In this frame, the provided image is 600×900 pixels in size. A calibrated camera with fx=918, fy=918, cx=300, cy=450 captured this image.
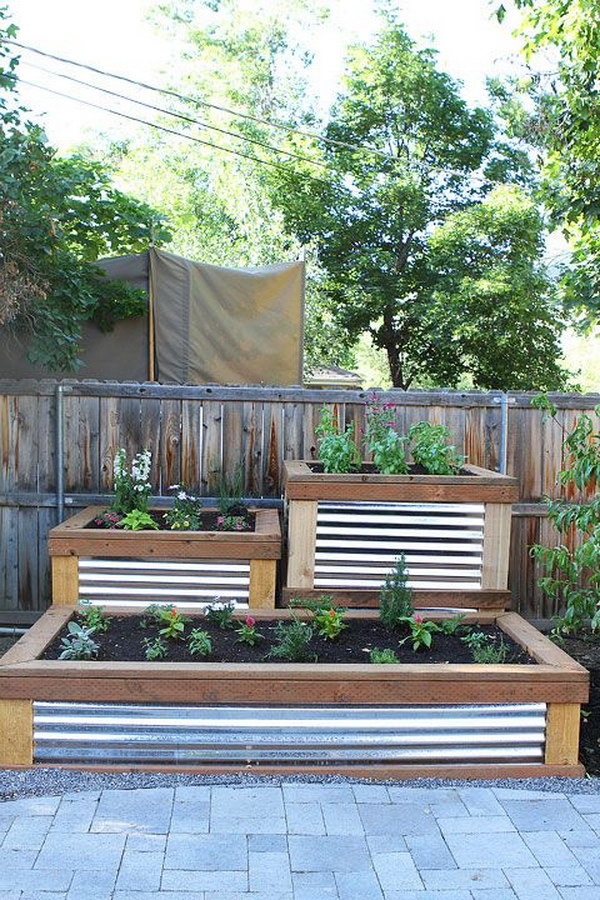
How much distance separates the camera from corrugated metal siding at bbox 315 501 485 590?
509 centimetres

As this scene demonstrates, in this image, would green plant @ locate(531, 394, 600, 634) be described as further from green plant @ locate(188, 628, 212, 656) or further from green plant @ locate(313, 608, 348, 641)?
green plant @ locate(188, 628, 212, 656)

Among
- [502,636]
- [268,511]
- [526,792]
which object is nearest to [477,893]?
[526,792]

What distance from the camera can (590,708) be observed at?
464 centimetres

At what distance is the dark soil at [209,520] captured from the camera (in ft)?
18.0

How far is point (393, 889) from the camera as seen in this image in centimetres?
281

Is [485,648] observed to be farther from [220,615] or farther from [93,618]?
[93,618]

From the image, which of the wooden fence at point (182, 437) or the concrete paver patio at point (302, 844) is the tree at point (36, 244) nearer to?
the wooden fence at point (182, 437)

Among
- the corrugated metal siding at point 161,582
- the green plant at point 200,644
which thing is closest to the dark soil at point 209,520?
the corrugated metal siding at point 161,582

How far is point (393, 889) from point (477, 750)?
1084 millimetres

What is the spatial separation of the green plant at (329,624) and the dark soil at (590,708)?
4.03 ft

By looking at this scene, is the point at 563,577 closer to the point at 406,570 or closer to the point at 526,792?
the point at 406,570

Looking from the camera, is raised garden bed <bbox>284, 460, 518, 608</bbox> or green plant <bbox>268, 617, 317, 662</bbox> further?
raised garden bed <bbox>284, 460, 518, 608</bbox>

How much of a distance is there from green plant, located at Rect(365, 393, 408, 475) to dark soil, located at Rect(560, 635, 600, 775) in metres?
1.63

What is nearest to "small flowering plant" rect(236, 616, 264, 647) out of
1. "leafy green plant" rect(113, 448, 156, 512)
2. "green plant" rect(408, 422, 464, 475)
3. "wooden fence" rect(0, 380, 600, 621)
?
"leafy green plant" rect(113, 448, 156, 512)
